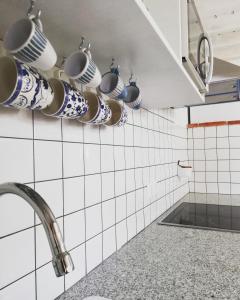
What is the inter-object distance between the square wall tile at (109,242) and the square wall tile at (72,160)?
0.88ft

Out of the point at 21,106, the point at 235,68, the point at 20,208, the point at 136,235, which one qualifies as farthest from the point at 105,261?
the point at 235,68

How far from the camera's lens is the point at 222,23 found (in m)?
1.75

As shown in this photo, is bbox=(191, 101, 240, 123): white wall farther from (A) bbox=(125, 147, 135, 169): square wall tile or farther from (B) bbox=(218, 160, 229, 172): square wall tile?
(A) bbox=(125, 147, 135, 169): square wall tile

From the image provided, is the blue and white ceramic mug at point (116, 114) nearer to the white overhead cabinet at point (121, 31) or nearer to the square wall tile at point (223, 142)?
the white overhead cabinet at point (121, 31)

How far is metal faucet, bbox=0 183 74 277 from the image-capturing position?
1.14ft

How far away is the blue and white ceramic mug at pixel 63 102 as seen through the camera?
0.62 m

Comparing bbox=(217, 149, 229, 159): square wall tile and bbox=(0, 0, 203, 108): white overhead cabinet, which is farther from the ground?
bbox=(0, 0, 203, 108): white overhead cabinet

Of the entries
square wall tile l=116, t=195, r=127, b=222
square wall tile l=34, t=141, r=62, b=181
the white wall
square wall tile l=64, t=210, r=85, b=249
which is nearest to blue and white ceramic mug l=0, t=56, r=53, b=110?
square wall tile l=34, t=141, r=62, b=181

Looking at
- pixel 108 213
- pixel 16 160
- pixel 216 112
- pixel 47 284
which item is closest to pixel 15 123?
pixel 16 160

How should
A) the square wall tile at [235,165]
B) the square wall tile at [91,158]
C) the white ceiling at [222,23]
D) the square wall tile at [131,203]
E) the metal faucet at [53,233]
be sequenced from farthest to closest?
the square wall tile at [235,165] → the white ceiling at [222,23] → the square wall tile at [131,203] → the square wall tile at [91,158] → the metal faucet at [53,233]

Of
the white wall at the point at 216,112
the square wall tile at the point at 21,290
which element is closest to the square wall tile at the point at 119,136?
the square wall tile at the point at 21,290

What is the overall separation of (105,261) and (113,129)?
47cm

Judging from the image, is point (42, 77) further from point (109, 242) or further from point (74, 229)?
point (109, 242)

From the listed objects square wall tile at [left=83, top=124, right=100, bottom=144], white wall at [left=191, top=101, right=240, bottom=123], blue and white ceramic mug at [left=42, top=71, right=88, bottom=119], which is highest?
white wall at [left=191, top=101, right=240, bottom=123]
